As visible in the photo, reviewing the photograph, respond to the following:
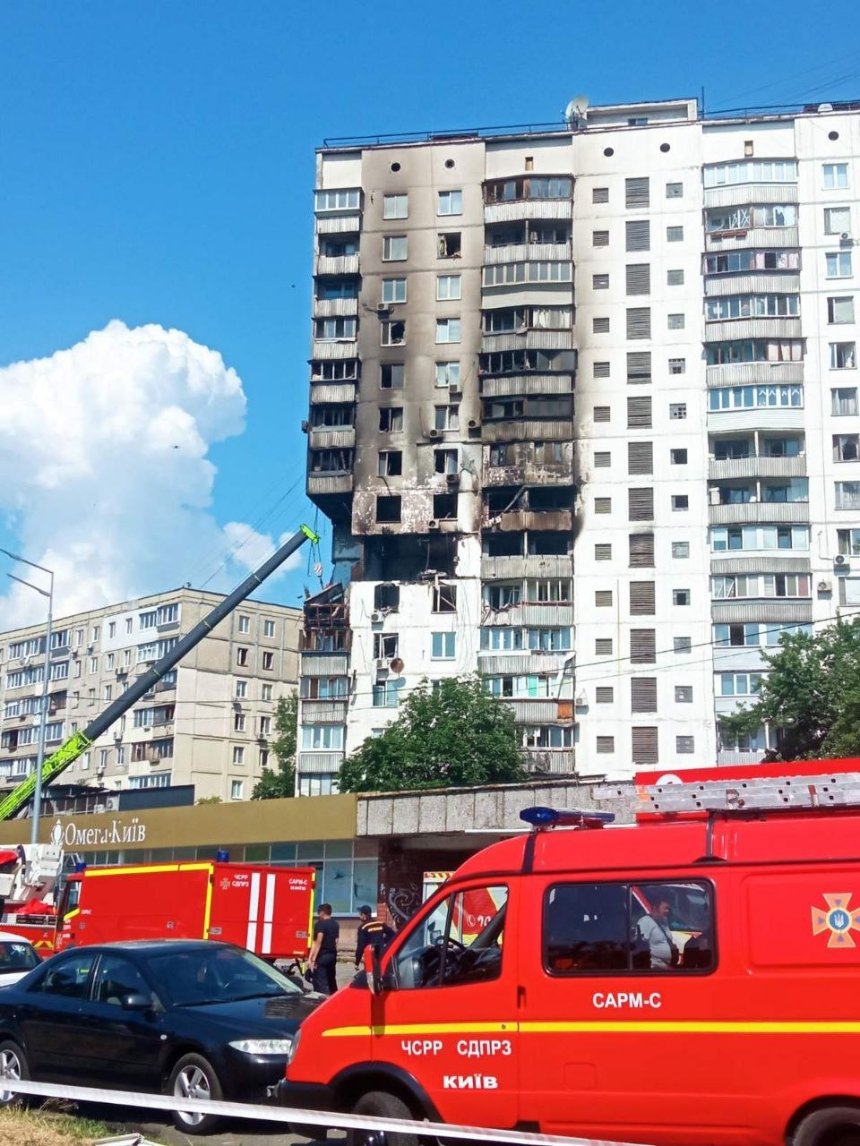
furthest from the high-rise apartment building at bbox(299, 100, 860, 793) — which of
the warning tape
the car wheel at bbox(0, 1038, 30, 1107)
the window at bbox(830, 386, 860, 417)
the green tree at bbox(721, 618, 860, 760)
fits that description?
the warning tape

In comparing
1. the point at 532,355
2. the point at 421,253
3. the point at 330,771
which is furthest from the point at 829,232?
the point at 330,771

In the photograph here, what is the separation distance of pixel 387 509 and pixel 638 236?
61.3 ft

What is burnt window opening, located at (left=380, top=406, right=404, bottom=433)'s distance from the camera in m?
66.4

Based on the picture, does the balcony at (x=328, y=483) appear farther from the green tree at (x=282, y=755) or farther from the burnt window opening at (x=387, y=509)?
the green tree at (x=282, y=755)

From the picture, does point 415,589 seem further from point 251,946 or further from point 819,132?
point 251,946

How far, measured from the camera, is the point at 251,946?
2391cm

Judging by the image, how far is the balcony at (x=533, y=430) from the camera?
6412cm

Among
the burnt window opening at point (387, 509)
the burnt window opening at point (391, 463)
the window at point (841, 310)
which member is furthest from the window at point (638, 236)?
the burnt window opening at point (387, 509)

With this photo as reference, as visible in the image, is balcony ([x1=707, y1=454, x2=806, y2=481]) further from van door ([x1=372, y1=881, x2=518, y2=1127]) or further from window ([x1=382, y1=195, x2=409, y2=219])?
van door ([x1=372, y1=881, x2=518, y2=1127])

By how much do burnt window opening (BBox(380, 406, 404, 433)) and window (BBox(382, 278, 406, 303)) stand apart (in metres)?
5.89

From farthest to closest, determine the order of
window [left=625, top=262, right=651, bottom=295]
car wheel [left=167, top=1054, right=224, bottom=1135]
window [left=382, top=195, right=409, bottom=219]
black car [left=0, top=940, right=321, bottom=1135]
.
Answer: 1. window [left=382, top=195, right=409, bottom=219]
2. window [left=625, top=262, right=651, bottom=295]
3. black car [left=0, top=940, right=321, bottom=1135]
4. car wheel [left=167, top=1054, right=224, bottom=1135]

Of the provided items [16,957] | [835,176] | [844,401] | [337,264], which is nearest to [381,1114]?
[16,957]

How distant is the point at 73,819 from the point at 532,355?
99.3ft

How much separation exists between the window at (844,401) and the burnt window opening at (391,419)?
809 inches
